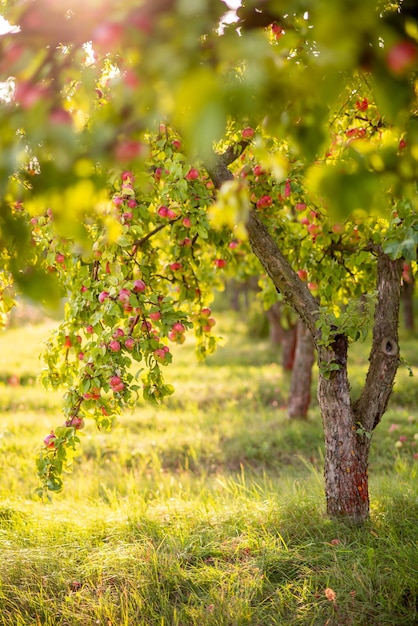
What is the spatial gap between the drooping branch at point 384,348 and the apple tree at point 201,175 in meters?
0.01

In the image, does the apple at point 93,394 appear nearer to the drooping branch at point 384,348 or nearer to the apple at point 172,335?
the apple at point 172,335

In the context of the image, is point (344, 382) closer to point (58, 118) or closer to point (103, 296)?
point (103, 296)

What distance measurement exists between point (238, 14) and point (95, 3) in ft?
3.23

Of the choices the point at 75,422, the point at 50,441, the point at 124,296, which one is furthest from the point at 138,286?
the point at 50,441

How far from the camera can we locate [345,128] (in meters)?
3.98

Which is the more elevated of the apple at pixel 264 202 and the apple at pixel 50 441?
the apple at pixel 264 202

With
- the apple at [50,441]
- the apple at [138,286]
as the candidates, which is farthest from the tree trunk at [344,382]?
Result: the apple at [50,441]

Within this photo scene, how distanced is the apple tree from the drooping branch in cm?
1

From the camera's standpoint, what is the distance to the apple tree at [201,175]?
126 cm

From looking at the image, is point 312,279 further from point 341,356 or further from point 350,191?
point 350,191

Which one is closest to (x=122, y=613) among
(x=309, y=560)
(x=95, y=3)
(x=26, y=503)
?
(x=309, y=560)

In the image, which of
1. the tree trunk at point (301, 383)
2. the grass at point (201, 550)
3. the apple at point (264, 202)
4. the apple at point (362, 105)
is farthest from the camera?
the tree trunk at point (301, 383)

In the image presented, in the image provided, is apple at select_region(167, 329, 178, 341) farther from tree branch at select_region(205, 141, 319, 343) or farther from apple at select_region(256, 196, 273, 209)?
apple at select_region(256, 196, 273, 209)

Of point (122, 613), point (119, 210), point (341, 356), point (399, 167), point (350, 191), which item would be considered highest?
point (119, 210)
